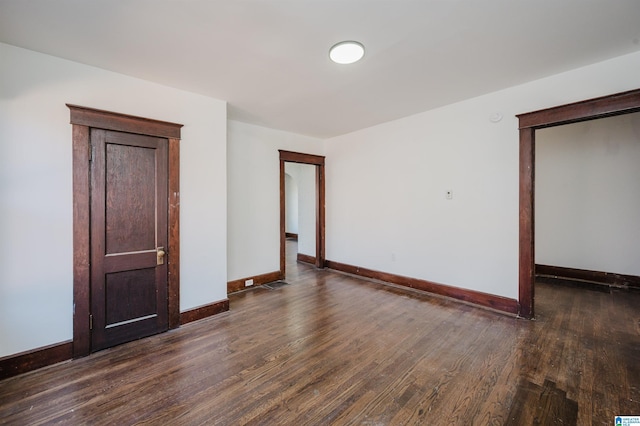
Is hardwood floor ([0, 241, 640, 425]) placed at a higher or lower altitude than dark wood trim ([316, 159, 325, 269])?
lower

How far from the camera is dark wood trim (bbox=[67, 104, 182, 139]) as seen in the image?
233 cm

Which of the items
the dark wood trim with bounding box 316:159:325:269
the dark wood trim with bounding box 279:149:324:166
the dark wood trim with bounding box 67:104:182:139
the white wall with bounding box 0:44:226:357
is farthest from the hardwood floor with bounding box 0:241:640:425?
the dark wood trim with bounding box 279:149:324:166

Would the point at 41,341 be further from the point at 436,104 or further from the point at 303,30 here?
the point at 436,104

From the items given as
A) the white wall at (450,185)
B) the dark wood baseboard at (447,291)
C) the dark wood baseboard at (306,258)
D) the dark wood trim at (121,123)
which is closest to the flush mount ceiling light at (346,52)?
the white wall at (450,185)

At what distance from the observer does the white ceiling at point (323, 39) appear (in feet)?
5.66

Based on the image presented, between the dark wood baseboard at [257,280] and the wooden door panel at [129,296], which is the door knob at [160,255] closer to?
the wooden door panel at [129,296]

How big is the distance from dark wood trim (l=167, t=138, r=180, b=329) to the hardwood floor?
24 cm

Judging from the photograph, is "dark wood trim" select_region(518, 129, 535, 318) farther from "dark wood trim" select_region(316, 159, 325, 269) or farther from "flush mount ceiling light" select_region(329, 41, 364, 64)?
"dark wood trim" select_region(316, 159, 325, 269)

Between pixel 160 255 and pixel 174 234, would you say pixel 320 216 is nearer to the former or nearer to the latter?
pixel 174 234

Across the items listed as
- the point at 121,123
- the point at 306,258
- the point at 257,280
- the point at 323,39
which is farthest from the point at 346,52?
the point at 306,258

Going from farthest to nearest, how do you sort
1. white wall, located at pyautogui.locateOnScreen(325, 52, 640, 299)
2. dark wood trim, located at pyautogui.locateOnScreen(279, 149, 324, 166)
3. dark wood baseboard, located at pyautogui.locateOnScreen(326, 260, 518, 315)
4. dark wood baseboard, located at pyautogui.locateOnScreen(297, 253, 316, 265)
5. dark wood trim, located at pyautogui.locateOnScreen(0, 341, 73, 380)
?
dark wood baseboard, located at pyautogui.locateOnScreen(297, 253, 316, 265) → dark wood trim, located at pyautogui.locateOnScreen(279, 149, 324, 166) → dark wood baseboard, located at pyautogui.locateOnScreen(326, 260, 518, 315) → white wall, located at pyautogui.locateOnScreen(325, 52, 640, 299) → dark wood trim, located at pyautogui.locateOnScreen(0, 341, 73, 380)

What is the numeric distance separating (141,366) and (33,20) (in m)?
2.73

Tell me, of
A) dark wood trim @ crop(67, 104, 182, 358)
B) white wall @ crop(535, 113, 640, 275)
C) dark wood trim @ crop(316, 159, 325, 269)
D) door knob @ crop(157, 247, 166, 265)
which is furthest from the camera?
dark wood trim @ crop(316, 159, 325, 269)

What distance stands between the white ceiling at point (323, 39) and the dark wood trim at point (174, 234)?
0.80 metres
